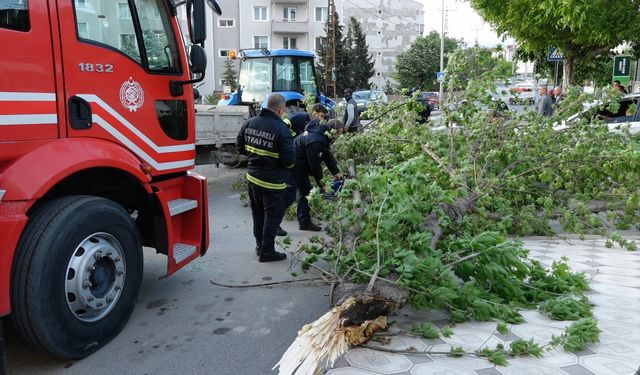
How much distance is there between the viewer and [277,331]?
13.4ft

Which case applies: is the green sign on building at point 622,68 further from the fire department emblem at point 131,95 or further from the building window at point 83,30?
the building window at point 83,30

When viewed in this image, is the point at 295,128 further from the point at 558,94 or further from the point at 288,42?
the point at 288,42

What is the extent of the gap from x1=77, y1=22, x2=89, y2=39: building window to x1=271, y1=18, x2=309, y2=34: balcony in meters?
47.0

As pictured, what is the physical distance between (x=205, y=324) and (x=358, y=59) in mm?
51640

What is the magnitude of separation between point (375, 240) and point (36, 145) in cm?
257

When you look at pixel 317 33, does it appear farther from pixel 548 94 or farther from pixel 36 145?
pixel 36 145

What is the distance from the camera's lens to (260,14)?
1927 inches

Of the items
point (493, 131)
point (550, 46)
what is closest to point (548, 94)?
point (550, 46)

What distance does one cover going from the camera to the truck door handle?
3444 millimetres

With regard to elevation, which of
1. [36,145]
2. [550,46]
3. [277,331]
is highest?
[550,46]

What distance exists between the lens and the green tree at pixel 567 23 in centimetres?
1120

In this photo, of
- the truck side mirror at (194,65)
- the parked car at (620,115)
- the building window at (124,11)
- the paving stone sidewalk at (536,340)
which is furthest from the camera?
the parked car at (620,115)

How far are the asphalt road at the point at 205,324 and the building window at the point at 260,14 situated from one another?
4587 cm

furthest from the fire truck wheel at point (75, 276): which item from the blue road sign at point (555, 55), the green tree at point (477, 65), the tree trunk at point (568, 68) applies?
the blue road sign at point (555, 55)
